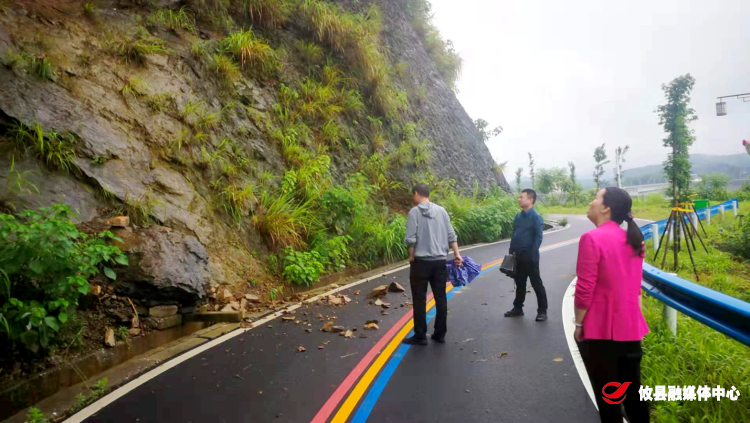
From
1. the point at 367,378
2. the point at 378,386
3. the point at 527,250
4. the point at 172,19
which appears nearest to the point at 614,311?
the point at 378,386

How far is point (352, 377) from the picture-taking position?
15.4 ft

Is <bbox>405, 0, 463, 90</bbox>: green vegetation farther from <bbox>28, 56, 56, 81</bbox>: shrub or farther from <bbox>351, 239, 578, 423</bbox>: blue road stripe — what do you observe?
<bbox>351, 239, 578, 423</bbox>: blue road stripe

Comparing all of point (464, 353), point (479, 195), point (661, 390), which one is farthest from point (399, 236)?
point (479, 195)

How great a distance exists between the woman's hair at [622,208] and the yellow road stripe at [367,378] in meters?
2.73

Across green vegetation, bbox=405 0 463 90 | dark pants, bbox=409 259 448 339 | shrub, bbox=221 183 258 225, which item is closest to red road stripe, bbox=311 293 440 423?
dark pants, bbox=409 259 448 339

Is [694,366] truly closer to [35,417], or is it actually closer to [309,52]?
[35,417]

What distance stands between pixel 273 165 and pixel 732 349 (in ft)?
31.3

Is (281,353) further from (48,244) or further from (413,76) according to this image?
(413,76)

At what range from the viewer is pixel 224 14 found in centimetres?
1261

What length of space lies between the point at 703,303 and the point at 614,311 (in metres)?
1.46

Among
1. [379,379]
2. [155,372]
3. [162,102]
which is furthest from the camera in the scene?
[162,102]

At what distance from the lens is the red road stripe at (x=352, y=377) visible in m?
3.88

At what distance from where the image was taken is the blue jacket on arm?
705 centimetres

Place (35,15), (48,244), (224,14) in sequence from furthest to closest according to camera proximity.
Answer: (224,14) < (35,15) < (48,244)
